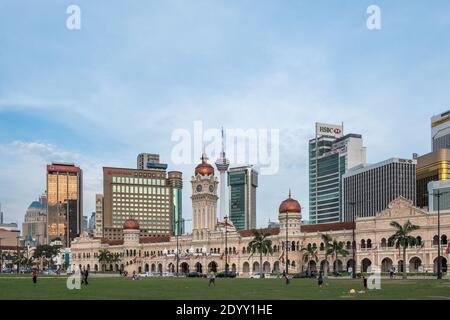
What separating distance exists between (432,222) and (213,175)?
Result: 6674 centimetres

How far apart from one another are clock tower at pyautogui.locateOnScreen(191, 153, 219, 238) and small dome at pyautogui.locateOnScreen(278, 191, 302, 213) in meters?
27.0

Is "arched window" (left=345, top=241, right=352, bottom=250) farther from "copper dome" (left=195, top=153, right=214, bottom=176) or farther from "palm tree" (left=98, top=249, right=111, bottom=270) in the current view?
"palm tree" (left=98, top=249, right=111, bottom=270)

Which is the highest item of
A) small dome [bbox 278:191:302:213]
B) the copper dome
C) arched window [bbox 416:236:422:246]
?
the copper dome

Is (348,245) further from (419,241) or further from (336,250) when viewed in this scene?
(419,241)

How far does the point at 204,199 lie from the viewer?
16238 cm

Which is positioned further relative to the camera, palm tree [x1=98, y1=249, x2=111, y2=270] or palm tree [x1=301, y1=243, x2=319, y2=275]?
palm tree [x1=98, y1=249, x2=111, y2=270]

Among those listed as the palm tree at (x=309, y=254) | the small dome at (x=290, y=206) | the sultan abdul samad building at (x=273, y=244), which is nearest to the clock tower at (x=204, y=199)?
the sultan abdul samad building at (x=273, y=244)

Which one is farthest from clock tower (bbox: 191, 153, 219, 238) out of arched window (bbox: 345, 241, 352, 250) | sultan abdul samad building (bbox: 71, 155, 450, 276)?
arched window (bbox: 345, 241, 352, 250)

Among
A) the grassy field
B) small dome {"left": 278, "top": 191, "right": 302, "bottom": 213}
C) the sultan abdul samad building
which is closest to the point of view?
the grassy field

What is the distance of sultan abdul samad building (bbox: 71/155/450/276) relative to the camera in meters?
111

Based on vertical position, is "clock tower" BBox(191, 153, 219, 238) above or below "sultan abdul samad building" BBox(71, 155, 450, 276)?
above

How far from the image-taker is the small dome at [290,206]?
13725 cm
